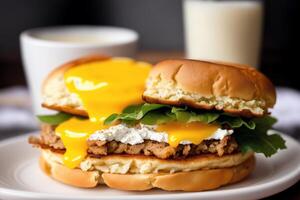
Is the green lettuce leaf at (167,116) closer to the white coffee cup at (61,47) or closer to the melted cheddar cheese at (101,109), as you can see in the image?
the melted cheddar cheese at (101,109)

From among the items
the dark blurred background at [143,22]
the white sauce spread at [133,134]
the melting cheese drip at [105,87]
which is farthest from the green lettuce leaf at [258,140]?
the dark blurred background at [143,22]

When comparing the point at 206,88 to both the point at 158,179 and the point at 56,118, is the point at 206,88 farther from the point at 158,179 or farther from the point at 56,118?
the point at 56,118

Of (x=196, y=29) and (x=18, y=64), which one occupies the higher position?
(x=196, y=29)

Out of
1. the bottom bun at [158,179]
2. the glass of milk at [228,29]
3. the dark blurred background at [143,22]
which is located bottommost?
the dark blurred background at [143,22]

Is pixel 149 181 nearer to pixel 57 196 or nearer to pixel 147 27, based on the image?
pixel 57 196

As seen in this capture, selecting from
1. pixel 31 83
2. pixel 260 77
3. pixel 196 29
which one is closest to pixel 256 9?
pixel 196 29

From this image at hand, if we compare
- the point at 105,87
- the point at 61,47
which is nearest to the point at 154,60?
the point at 61,47
